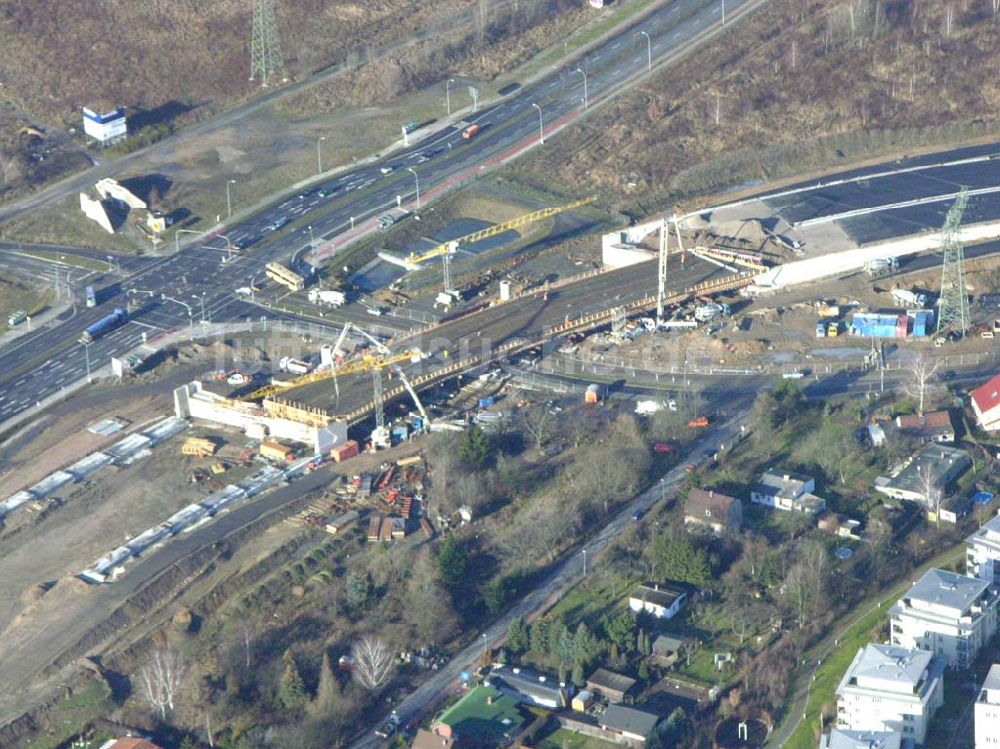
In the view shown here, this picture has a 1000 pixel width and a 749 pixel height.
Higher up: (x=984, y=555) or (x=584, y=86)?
(x=584, y=86)

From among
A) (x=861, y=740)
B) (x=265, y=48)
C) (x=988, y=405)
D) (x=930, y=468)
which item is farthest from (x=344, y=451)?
(x=265, y=48)

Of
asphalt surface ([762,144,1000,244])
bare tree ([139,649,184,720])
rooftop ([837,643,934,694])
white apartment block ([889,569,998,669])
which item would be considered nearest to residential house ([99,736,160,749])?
bare tree ([139,649,184,720])

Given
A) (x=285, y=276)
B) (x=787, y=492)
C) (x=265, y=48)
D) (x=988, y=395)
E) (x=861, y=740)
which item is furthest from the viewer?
(x=265, y=48)

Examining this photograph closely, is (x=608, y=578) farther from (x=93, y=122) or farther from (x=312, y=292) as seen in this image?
(x=93, y=122)

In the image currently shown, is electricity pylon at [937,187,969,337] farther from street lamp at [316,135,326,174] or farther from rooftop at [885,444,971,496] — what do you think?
street lamp at [316,135,326,174]

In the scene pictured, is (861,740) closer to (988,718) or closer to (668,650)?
(988,718)

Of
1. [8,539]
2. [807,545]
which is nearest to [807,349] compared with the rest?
[807,545]

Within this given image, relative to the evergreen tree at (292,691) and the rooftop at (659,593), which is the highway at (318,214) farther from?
the rooftop at (659,593)
